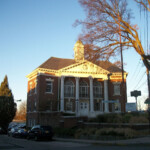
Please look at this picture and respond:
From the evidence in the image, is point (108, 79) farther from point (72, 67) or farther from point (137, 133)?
point (137, 133)

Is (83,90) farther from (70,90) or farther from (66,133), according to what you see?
(66,133)

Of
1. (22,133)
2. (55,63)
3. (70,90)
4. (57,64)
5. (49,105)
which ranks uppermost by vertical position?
(55,63)

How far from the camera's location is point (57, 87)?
37.5 metres

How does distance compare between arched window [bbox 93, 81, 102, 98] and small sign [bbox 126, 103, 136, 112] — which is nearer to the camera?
small sign [bbox 126, 103, 136, 112]

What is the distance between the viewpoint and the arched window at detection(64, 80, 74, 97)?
124 ft

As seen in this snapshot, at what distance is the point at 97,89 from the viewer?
3984 centimetres

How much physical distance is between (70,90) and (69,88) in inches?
17.0

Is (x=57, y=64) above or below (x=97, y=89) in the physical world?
above

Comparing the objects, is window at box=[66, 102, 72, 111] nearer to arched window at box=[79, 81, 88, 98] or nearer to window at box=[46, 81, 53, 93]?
arched window at box=[79, 81, 88, 98]

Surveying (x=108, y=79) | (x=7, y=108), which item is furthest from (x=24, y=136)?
(x=108, y=79)

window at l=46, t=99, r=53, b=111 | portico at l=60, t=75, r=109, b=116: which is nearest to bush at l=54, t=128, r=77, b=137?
window at l=46, t=99, r=53, b=111

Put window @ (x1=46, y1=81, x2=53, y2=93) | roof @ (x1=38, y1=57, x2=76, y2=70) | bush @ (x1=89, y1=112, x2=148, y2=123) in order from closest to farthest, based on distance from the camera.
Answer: bush @ (x1=89, y1=112, x2=148, y2=123)
window @ (x1=46, y1=81, x2=53, y2=93)
roof @ (x1=38, y1=57, x2=76, y2=70)

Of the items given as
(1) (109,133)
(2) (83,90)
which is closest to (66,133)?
(1) (109,133)

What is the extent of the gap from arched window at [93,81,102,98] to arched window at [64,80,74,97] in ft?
14.9
